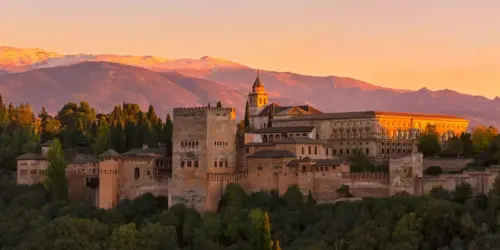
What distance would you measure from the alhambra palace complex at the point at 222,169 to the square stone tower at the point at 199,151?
0.05 metres

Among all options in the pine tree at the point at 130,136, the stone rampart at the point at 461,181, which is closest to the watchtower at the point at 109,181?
the pine tree at the point at 130,136

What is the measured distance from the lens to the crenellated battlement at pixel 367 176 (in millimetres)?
47406

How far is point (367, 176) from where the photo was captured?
47750mm

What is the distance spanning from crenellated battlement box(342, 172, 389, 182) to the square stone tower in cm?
634

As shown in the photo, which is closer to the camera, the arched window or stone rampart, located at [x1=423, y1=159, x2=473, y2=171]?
the arched window

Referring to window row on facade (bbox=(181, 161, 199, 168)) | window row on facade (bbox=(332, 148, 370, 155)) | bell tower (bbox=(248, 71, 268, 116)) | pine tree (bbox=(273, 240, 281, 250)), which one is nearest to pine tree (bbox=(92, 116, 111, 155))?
window row on facade (bbox=(181, 161, 199, 168))

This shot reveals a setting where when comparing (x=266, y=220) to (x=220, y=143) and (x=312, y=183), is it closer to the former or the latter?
(x=312, y=183)

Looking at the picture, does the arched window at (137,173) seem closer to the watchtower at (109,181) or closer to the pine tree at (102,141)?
the watchtower at (109,181)

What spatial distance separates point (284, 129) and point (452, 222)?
19737mm

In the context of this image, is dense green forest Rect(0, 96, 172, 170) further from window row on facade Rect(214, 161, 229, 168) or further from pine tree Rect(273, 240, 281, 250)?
pine tree Rect(273, 240, 281, 250)

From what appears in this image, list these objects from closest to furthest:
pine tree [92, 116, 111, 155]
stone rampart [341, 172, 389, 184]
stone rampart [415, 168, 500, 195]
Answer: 1. stone rampart [415, 168, 500, 195]
2. stone rampart [341, 172, 389, 184]
3. pine tree [92, 116, 111, 155]

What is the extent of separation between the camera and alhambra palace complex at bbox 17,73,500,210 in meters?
47.1

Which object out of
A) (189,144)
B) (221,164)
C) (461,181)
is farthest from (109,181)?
(461,181)

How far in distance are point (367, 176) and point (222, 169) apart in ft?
25.1
